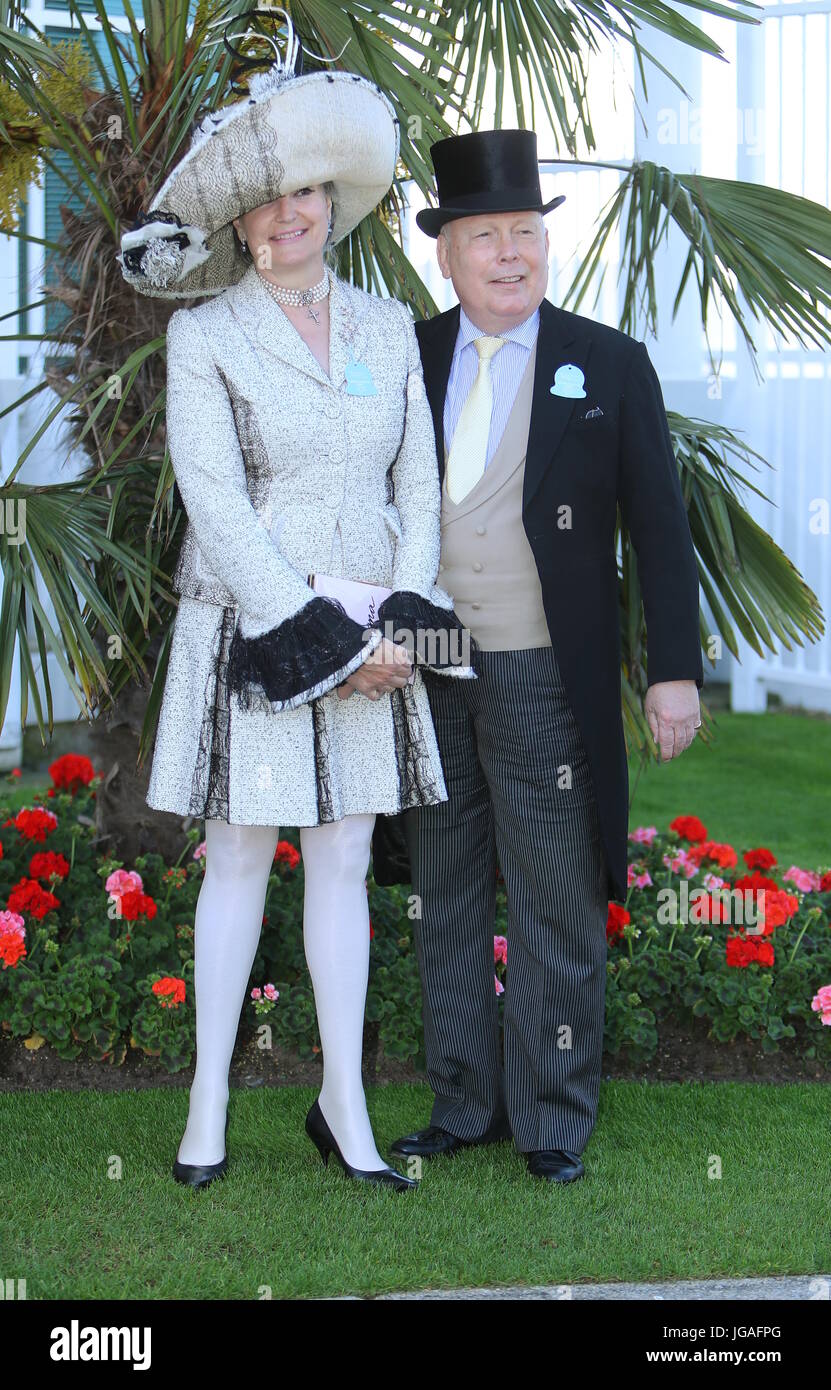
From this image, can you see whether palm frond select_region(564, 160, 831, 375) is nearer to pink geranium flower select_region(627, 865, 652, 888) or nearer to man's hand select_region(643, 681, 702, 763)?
man's hand select_region(643, 681, 702, 763)

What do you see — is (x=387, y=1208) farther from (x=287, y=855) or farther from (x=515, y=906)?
(x=287, y=855)

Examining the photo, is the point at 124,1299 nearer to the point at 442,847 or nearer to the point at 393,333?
the point at 442,847

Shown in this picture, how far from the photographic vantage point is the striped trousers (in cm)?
267

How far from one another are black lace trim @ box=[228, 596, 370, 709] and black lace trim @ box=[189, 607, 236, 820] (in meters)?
0.14

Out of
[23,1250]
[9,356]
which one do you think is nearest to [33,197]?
[9,356]

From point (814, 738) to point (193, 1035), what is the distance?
4674mm

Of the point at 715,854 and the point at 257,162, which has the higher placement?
the point at 257,162

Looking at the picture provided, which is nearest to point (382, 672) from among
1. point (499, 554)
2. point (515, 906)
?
point (499, 554)

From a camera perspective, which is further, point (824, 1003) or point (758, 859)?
point (758, 859)

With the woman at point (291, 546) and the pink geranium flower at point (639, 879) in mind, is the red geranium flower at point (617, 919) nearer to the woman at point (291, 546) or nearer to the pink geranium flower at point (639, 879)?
the pink geranium flower at point (639, 879)

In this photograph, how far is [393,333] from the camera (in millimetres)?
2557

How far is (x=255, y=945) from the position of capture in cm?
256

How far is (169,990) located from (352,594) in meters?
1.10

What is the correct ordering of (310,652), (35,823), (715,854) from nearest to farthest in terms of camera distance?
1. (310,652)
2. (35,823)
3. (715,854)
